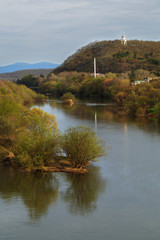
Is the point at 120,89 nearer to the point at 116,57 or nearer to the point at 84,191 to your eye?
the point at 84,191

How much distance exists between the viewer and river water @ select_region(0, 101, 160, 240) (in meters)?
12.1

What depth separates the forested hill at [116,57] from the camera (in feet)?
364

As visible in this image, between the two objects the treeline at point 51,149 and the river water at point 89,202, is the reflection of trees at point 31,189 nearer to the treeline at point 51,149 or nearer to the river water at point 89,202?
the river water at point 89,202

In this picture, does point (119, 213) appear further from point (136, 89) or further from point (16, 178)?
point (136, 89)

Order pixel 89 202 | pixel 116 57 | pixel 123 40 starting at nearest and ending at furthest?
pixel 89 202, pixel 116 57, pixel 123 40

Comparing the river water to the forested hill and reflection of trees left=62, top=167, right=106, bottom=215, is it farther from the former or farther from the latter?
the forested hill

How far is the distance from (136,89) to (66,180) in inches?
1376

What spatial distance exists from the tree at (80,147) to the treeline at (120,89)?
2452cm

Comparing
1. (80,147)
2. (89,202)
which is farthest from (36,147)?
(89,202)

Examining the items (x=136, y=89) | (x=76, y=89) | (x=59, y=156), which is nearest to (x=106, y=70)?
(x=76, y=89)

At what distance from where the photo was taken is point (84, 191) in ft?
52.7

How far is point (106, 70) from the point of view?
390 feet

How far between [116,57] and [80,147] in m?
107

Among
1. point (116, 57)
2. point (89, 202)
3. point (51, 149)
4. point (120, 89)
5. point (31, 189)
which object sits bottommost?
point (89, 202)
